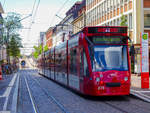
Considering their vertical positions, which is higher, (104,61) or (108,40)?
(108,40)

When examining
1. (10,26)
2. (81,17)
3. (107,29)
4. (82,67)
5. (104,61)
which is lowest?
(82,67)

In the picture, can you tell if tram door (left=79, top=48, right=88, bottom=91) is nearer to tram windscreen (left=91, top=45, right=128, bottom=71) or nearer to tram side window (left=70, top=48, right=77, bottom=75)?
tram windscreen (left=91, top=45, right=128, bottom=71)

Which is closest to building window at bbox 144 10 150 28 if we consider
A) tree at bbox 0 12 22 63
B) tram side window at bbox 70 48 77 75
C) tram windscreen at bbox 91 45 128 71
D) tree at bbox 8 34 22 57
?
tree at bbox 0 12 22 63

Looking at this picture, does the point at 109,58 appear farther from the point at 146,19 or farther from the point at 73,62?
A: the point at 146,19

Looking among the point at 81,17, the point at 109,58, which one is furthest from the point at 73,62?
the point at 81,17

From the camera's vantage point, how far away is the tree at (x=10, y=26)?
175 feet

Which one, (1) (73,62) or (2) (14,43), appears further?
(2) (14,43)

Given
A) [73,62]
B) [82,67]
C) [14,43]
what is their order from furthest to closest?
1. [14,43]
2. [73,62]
3. [82,67]

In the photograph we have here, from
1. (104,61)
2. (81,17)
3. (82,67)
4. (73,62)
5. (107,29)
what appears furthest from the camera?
(81,17)

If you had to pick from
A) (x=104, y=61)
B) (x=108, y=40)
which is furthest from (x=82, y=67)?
(x=108, y=40)

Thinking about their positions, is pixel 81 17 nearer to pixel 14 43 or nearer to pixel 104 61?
pixel 14 43

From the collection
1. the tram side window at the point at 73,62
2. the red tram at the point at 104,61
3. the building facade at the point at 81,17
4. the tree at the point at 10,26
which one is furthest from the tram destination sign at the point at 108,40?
the building facade at the point at 81,17

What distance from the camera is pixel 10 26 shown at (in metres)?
52.6

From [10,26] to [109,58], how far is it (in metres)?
41.1
